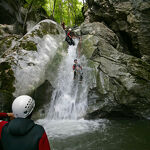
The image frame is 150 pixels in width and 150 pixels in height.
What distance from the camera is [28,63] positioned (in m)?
8.70

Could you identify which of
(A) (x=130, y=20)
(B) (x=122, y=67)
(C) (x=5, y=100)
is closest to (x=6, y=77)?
(C) (x=5, y=100)

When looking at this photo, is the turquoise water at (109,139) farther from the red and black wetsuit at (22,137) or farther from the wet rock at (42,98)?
the red and black wetsuit at (22,137)

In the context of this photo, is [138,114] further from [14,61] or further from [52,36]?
[52,36]

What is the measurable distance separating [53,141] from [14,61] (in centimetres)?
561

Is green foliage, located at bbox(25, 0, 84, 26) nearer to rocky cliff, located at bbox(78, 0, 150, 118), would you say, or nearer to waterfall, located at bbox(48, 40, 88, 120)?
rocky cliff, located at bbox(78, 0, 150, 118)

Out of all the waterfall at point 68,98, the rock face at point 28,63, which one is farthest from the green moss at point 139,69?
the rock face at point 28,63

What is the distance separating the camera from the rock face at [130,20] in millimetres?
13125

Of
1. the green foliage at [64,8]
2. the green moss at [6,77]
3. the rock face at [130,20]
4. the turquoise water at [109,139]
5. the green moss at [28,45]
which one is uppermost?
the green foliage at [64,8]

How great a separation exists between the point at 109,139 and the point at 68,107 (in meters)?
3.15

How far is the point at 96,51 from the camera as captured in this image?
34.4ft

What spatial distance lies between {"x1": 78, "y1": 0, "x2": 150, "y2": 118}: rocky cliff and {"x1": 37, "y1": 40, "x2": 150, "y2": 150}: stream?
1.92 feet

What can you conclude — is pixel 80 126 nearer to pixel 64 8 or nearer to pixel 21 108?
pixel 21 108

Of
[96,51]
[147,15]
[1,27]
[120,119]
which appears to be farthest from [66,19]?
[120,119]

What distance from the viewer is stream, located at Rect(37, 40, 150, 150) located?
504cm
